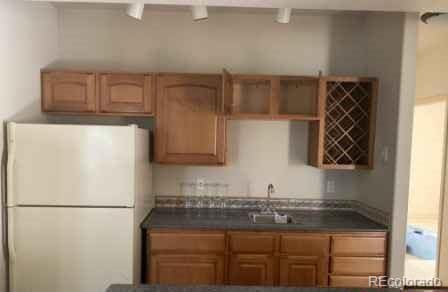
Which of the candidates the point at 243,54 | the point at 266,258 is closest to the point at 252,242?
the point at 266,258

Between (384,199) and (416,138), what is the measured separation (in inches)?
141

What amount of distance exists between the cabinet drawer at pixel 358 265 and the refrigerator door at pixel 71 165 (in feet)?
5.64

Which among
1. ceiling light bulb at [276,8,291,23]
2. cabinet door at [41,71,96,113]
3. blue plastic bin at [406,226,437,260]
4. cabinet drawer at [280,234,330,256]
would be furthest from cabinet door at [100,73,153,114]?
blue plastic bin at [406,226,437,260]

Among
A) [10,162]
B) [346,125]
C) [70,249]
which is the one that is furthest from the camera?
[346,125]

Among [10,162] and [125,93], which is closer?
[10,162]

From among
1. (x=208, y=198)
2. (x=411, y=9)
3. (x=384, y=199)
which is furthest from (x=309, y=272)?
(x=411, y=9)

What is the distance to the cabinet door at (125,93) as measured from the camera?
104 inches

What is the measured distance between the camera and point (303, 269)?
250 centimetres

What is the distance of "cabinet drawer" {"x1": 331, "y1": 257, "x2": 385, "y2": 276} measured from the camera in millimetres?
2494

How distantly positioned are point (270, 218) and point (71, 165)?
176cm

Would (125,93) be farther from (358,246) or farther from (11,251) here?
(358,246)

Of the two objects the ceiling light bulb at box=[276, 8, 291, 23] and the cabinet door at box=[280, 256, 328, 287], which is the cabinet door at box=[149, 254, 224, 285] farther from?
the ceiling light bulb at box=[276, 8, 291, 23]

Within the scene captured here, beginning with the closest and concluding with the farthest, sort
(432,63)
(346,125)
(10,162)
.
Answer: (10,162)
(346,125)
(432,63)

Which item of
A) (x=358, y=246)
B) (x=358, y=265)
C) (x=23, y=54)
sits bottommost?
(x=358, y=265)
